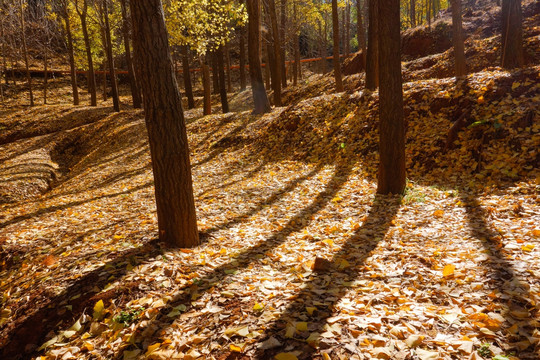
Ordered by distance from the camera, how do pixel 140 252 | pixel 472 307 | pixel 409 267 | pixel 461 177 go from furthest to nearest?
pixel 461 177
pixel 140 252
pixel 409 267
pixel 472 307

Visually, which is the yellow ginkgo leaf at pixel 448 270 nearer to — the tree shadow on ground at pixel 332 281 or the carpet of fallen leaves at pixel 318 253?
the carpet of fallen leaves at pixel 318 253

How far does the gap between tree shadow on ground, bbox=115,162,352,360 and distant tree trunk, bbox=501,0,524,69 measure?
18.2ft

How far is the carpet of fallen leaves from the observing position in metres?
2.72

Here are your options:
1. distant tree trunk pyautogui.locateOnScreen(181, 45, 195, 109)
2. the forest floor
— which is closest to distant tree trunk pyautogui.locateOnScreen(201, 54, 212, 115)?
distant tree trunk pyautogui.locateOnScreen(181, 45, 195, 109)

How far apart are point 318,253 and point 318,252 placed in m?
0.04

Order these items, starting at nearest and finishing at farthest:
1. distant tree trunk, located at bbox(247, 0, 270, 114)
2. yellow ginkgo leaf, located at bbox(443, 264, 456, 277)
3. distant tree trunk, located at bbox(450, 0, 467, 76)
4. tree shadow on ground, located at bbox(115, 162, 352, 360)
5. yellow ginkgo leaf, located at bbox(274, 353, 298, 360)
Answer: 1. yellow ginkgo leaf, located at bbox(274, 353, 298, 360)
2. tree shadow on ground, located at bbox(115, 162, 352, 360)
3. yellow ginkgo leaf, located at bbox(443, 264, 456, 277)
4. distant tree trunk, located at bbox(450, 0, 467, 76)
5. distant tree trunk, located at bbox(247, 0, 270, 114)

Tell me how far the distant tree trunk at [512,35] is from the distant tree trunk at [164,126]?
9435mm

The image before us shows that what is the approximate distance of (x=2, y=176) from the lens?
38.0 ft

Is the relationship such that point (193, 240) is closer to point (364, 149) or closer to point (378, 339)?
point (378, 339)

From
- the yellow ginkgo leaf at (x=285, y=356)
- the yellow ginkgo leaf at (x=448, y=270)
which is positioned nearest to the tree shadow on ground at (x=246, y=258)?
the yellow ginkgo leaf at (x=285, y=356)

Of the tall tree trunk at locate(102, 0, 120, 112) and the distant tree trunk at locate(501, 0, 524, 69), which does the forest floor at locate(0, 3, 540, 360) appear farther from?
the tall tree trunk at locate(102, 0, 120, 112)

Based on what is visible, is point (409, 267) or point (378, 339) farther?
point (409, 267)

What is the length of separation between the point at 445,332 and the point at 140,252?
3751mm

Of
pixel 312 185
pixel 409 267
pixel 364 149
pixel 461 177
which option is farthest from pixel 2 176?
pixel 461 177
